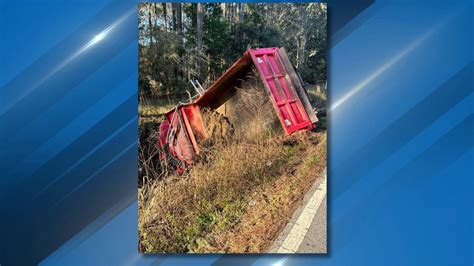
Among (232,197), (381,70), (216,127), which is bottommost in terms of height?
(232,197)

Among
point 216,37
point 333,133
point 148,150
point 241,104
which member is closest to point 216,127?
point 241,104

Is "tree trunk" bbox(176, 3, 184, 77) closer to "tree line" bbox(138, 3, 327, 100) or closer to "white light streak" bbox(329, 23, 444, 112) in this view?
"tree line" bbox(138, 3, 327, 100)

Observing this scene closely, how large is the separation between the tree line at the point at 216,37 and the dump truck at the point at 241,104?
6 centimetres

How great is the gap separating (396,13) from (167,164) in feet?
5.73

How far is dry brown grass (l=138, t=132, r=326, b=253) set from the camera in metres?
2.69

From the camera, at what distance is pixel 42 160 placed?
2711 millimetres

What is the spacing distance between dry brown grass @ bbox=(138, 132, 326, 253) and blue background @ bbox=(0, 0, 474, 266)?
9 cm

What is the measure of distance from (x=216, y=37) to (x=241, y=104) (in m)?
0.45

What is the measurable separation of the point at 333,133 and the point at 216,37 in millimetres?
960

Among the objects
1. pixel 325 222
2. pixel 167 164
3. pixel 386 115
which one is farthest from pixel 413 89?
pixel 167 164

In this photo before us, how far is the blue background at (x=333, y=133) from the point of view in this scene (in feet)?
8.84

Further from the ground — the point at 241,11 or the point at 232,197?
the point at 241,11

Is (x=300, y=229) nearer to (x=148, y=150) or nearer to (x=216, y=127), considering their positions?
(x=216, y=127)

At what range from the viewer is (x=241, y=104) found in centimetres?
277
